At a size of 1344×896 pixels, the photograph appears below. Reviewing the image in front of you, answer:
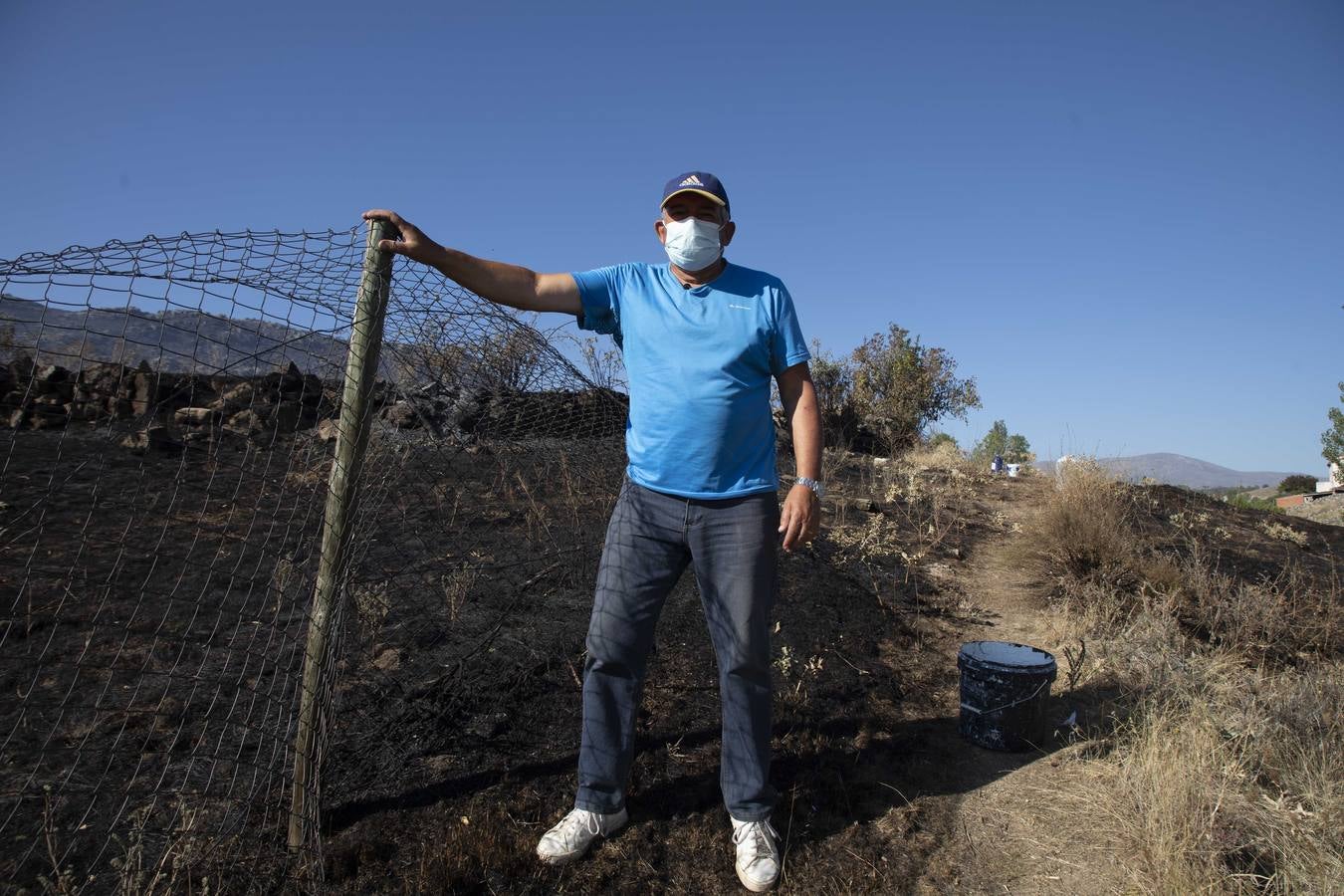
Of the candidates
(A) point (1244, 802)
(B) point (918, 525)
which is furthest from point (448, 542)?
(B) point (918, 525)

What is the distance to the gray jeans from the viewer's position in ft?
7.51

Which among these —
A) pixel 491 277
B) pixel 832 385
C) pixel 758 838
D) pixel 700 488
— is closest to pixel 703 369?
pixel 700 488

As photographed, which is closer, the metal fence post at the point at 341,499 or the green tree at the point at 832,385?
the metal fence post at the point at 341,499

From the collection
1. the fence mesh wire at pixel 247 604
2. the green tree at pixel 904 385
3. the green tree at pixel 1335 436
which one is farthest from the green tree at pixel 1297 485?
the fence mesh wire at pixel 247 604

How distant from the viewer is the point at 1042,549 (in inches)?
248

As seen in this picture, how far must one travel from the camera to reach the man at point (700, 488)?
7.51ft

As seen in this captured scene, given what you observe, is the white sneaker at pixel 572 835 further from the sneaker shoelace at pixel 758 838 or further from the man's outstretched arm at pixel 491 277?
the man's outstretched arm at pixel 491 277

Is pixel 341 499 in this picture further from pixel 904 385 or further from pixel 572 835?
pixel 904 385

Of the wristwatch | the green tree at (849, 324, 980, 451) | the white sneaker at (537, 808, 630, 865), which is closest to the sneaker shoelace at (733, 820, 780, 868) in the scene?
the white sneaker at (537, 808, 630, 865)

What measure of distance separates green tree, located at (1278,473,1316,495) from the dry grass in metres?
32.1

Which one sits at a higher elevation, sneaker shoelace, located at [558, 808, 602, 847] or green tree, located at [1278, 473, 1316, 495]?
green tree, located at [1278, 473, 1316, 495]

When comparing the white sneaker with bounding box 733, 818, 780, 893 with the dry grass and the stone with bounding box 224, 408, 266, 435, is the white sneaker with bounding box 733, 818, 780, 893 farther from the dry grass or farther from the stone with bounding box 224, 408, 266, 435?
the stone with bounding box 224, 408, 266, 435

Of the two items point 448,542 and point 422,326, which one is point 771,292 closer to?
point 422,326

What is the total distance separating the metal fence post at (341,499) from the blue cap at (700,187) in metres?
0.86
